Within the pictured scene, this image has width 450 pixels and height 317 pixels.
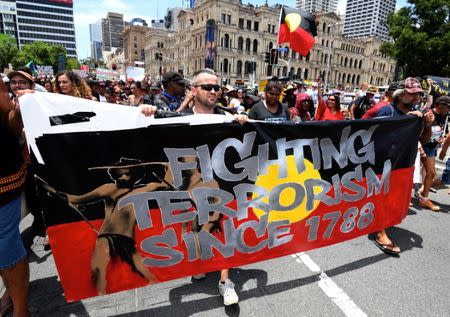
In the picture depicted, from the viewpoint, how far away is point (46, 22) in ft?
367

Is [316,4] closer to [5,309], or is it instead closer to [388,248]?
[388,248]

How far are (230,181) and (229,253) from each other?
2.19 ft

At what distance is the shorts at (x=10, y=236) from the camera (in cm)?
193

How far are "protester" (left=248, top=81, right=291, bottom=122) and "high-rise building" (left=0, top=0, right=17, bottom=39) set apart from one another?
136m

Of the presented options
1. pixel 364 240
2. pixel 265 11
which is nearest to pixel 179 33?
pixel 265 11

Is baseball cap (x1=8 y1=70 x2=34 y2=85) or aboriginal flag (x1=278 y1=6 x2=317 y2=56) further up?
aboriginal flag (x1=278 y1=6 x2=317 y2=56)

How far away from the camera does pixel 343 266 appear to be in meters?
3.13

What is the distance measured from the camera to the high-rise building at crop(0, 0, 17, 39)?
103m

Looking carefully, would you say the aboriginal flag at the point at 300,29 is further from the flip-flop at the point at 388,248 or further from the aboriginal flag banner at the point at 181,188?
the flip-flop at the point at 388,248

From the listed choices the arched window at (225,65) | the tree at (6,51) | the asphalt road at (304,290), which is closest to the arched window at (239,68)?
the arched window at (225,65)

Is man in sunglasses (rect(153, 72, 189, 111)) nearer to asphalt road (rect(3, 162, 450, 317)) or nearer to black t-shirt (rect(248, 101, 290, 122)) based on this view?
black t-shirt (rect(248, 101, 290, 122))

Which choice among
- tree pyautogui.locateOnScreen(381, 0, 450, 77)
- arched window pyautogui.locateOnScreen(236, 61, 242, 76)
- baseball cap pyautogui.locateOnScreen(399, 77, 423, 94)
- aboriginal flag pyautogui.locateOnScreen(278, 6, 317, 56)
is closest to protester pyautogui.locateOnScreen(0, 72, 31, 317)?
baseball cap pyautogui.locateOnScreen(399, 77, 423, 94)

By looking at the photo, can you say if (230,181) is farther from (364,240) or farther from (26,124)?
(364,240)

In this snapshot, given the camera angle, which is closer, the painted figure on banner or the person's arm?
the person's arm
